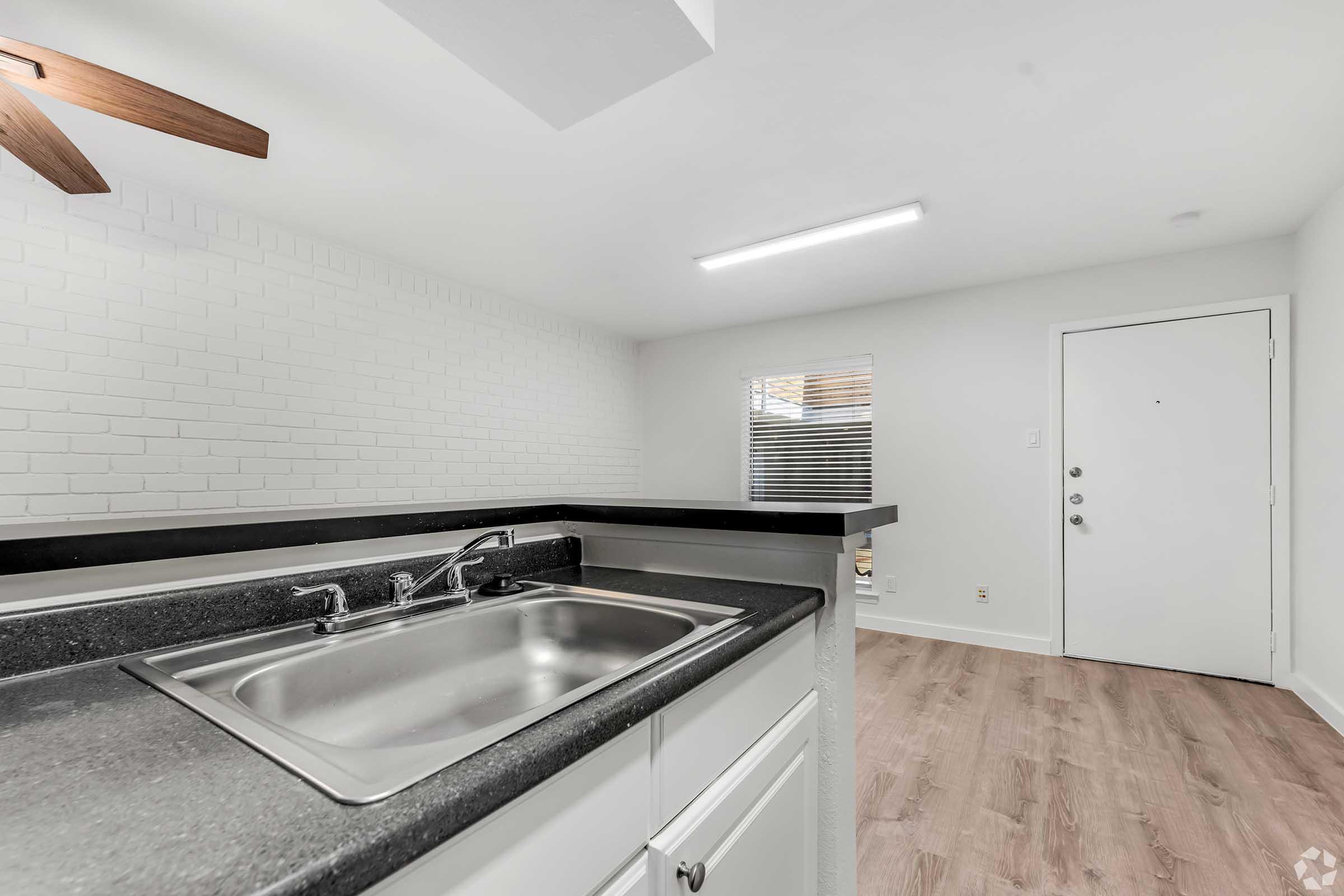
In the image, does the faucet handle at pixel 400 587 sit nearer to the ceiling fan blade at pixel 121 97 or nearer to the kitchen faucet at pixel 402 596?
the kitchen faucet at pixel 402 596

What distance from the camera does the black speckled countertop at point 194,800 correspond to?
0.38m

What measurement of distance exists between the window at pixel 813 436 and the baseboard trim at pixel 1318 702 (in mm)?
2175

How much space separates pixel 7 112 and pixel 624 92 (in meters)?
1.68

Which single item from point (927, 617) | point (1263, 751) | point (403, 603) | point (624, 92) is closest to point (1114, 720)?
point (1263, 751)

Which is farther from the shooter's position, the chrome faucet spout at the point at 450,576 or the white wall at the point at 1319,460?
the white wall at the point at 1319,460

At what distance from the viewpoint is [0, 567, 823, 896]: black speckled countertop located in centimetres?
38

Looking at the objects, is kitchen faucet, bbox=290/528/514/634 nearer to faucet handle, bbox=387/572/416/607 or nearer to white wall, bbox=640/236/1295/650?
faucet handle, bbox=387/572/416/607

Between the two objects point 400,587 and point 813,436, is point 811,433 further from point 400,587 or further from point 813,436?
point 400,587

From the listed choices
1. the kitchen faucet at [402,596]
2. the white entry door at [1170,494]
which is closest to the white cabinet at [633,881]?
the kitchen faucet at [402,596]

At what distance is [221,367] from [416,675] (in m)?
2.73

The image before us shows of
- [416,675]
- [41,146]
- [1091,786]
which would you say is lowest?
[1091,786]

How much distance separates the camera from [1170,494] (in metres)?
3.31

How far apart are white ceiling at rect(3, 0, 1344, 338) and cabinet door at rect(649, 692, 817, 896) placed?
1.94 meters

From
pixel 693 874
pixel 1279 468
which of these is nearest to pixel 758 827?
pixel 693 874
